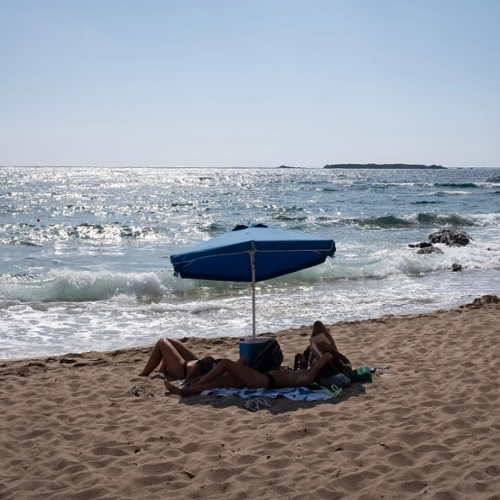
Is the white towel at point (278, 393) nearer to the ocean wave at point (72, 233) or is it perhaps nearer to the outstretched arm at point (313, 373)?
the outstretched arm at point (313, 373)

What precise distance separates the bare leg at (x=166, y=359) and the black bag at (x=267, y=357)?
95cm

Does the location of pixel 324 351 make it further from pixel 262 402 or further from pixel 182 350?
pixel 182 350

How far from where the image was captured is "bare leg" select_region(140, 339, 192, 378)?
21.1 feet

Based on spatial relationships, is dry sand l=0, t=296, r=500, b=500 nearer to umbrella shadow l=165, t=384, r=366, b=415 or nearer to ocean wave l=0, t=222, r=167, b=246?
umbrella shadow l=165, t=384, r=366, b=415

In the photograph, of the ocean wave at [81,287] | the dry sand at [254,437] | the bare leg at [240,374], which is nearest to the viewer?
the dry sand at [254,437]

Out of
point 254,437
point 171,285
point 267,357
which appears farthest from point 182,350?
point 171,285

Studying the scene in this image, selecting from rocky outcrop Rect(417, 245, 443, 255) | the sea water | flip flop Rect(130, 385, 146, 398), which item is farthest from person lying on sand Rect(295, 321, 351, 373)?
rocky outcrop Rect(417, 245, 443, 255)

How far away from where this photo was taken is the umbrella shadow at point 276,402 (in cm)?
524

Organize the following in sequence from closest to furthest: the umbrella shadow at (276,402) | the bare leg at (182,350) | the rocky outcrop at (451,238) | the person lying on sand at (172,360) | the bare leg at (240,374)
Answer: the umbrella shadow at (276,402)
the bare leg at (240,374)
the person lying on sand at (172,360)
the bare leg at (182,350)
the rocky outcrop at (451,238)

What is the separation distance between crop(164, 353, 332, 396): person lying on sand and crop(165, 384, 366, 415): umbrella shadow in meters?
0.15

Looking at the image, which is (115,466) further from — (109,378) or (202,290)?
(202,290)

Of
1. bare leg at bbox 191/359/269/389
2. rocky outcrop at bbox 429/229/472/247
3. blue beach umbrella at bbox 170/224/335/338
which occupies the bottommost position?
bare leg at bbox 191/359/269/389

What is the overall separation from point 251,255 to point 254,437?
1.96 metres

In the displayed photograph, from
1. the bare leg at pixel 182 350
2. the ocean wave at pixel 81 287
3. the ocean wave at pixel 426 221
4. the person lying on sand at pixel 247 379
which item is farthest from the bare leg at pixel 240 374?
the ocean wave at pixel 426 221
